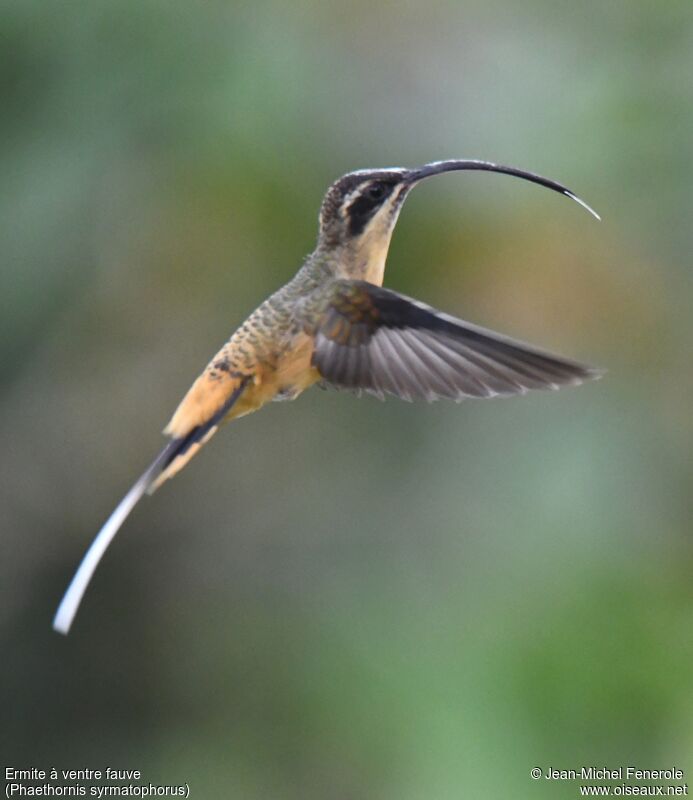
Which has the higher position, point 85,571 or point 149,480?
point 149,480

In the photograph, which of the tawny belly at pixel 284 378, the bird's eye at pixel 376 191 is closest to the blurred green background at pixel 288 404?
the tawny belly at pixel 284 378

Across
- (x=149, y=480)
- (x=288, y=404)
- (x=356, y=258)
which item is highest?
(x=288, y=404)

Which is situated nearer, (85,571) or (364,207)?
(85,571)

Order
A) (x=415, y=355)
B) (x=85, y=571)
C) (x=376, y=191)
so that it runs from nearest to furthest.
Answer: (x=85, y=571) < (x=415, y=355) < (x=376, y=191)

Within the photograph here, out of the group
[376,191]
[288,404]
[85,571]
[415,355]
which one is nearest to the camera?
[85,571]

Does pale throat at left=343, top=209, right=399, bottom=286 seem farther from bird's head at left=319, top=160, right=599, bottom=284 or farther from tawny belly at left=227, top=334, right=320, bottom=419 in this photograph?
tawny belly at left=227, top=334, right=320, bottom=419

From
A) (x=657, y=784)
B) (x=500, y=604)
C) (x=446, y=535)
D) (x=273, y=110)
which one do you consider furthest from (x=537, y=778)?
(x=273, y=110)

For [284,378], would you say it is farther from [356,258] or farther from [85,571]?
[85,571]

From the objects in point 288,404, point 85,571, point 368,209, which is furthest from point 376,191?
point 288,404
